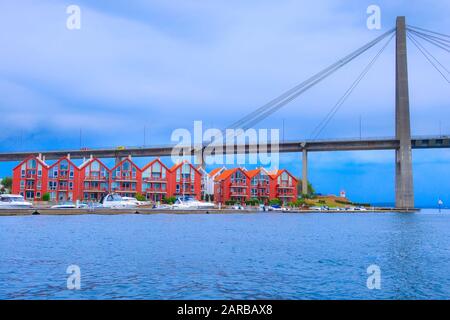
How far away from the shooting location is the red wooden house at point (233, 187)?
4948 inches

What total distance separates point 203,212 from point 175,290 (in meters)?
80.5

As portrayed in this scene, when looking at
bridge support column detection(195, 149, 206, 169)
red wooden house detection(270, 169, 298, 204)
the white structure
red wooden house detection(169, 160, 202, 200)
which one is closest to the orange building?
red wooden house detection(270, 169, 298, 204)

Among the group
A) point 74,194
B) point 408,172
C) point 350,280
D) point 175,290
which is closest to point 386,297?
point 350,280

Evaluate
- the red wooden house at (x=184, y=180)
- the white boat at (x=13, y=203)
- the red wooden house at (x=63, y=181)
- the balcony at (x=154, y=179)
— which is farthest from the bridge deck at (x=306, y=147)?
the white boat at (x=13, y=203)

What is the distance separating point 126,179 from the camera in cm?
11612

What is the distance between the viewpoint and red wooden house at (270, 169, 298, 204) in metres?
132

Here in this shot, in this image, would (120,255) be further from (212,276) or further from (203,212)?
(203,212)

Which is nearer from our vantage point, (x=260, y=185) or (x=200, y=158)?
(x=260, y=185)

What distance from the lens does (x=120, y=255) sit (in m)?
30.5

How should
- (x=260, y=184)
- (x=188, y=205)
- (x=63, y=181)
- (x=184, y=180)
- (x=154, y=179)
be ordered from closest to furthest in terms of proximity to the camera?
(x=188, y=205), (x=63, y=181), (x=154, y=179), (x=184, y=180), (x=260, y=184)

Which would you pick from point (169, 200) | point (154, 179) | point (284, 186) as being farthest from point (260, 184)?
point (154, 179)

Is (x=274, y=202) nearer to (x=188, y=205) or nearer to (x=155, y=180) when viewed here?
(x=155, y=180)

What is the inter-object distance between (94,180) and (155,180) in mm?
14445
